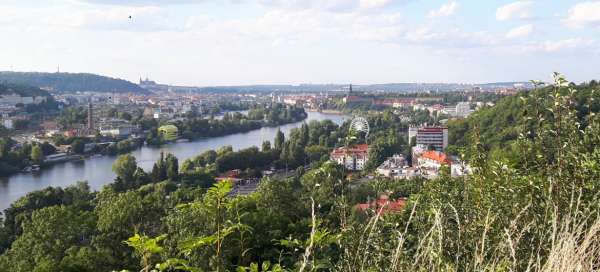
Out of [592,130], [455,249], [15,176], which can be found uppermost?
[592,130]

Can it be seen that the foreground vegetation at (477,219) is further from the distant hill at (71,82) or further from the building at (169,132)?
the distant hill at (71,82)

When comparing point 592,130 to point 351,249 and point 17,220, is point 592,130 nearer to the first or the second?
point 351,249

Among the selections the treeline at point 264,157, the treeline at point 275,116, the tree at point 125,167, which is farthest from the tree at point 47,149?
the treeline at point 275,116

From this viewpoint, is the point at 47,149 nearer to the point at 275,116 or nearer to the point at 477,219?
the point at 275,116

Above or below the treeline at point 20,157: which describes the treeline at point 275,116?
above

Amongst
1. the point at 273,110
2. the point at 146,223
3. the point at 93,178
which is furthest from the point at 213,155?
the point at 273,110
